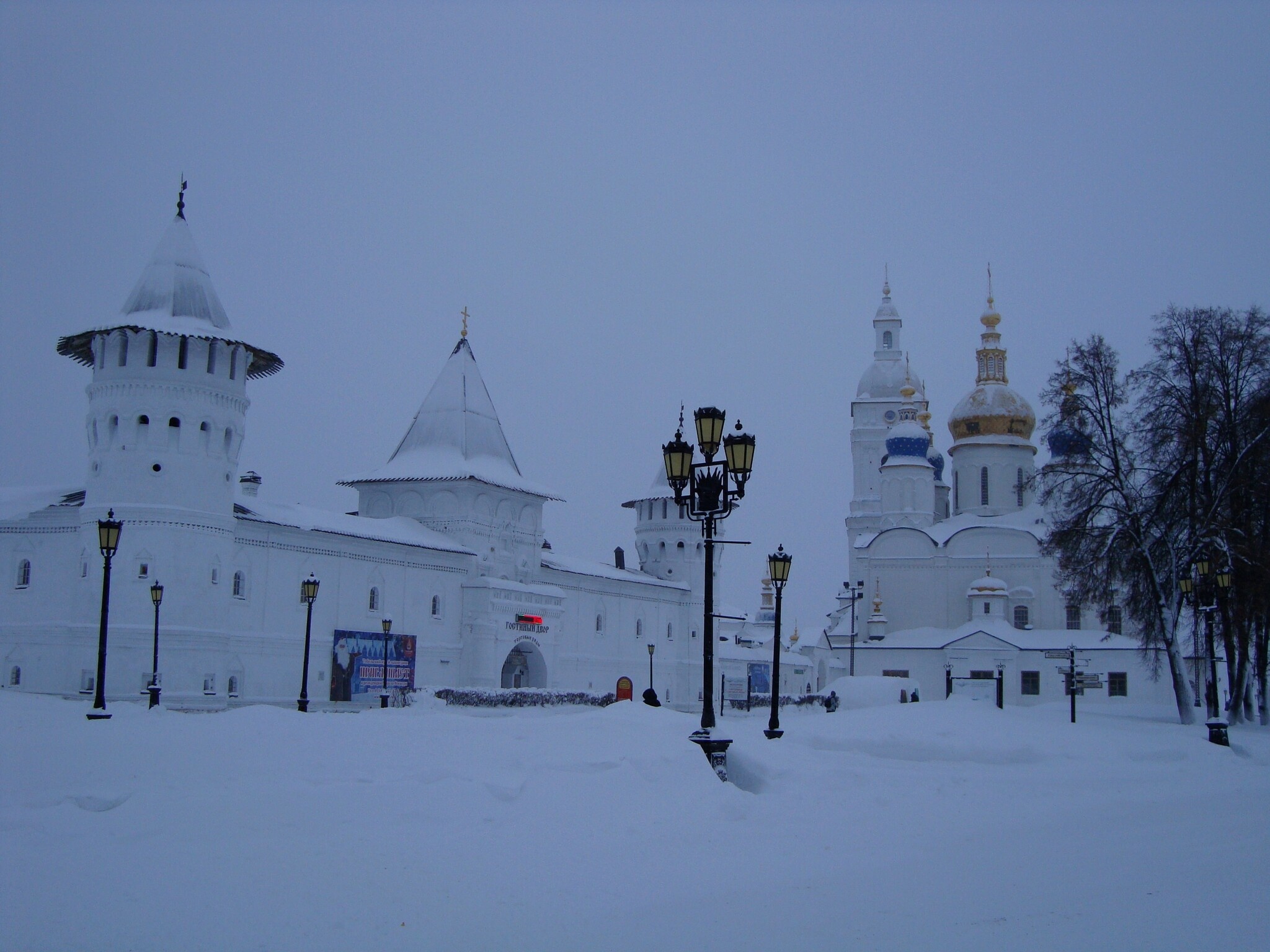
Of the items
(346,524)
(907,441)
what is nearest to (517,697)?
(346,524)

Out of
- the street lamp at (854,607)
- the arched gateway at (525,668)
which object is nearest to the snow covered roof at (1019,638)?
the street lamp at (854,607)

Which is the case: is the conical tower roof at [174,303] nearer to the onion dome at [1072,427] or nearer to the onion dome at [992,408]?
the onion dome at [1072,427]

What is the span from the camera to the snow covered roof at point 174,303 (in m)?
28.2

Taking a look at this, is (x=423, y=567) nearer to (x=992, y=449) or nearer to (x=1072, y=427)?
(x=1072, y=427)

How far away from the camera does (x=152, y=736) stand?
13398mm

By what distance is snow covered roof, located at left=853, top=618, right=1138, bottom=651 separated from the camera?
49438mm

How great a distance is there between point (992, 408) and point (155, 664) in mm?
42462

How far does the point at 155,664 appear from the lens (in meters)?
24.9

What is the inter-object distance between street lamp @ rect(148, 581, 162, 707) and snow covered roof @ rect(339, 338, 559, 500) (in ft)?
43.4

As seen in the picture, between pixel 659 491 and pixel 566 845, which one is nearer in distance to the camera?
pixel 566 845

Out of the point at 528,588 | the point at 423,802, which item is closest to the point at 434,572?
the point at 528,588

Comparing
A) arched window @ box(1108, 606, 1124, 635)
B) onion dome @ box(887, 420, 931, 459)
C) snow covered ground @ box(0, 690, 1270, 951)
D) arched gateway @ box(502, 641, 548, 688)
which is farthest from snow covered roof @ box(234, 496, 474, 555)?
onion dome @ box(887, 420, 931, 459)

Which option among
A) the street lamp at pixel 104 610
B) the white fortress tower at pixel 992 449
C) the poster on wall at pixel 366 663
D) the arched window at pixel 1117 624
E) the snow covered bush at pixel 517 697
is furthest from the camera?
the white fortress tower at pixel 992 449

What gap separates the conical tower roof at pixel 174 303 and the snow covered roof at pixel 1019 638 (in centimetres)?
3252
